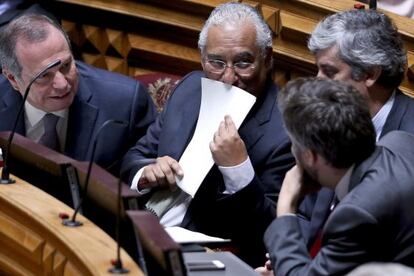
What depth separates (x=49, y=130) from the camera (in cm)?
299

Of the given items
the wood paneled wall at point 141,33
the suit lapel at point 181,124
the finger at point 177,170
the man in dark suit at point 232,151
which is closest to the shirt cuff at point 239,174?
the man in dark suit at point 232,151

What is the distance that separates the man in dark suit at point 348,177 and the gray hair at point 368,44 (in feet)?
1.60

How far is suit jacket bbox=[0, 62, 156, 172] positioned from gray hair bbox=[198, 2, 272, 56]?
336 millimetres

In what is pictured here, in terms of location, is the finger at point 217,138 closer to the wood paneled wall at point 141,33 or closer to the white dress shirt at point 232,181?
the white dress shirt at point 232,181

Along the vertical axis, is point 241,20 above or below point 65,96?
above

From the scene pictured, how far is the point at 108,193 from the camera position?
7.04ft

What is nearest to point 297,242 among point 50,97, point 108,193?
point 108,193

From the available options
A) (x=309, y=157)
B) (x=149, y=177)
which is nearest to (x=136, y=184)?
Result: (x=149, y=177)

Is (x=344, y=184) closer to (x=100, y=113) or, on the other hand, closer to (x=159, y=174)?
(x=159, y=174)

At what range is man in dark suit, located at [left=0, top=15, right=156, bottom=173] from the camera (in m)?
2.93

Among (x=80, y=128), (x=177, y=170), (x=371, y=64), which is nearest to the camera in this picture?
(x=371, y=64)

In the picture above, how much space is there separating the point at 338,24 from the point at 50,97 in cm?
85

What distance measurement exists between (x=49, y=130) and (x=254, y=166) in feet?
2.05

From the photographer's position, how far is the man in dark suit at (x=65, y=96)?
2930mm
